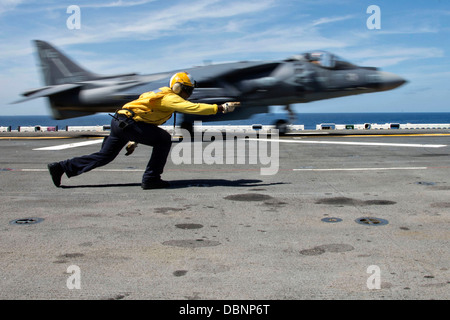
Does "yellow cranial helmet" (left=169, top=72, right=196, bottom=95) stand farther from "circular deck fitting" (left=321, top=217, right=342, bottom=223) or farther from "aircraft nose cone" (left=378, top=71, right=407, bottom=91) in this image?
"aircraft nose cone" (left=378, top=71, right=407, bottom=91)

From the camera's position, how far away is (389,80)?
67.4 ft

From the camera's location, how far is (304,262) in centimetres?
366

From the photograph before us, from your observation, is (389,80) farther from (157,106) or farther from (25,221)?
(25,221)

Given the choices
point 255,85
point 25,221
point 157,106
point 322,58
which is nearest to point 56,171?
point 157,106

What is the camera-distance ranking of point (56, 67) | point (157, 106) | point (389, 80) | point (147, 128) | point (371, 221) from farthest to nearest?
1. point (56, 67)
2. point (389, 80)
3. point (147, 128)
4. point (157, 106)
5. point (371, 221)

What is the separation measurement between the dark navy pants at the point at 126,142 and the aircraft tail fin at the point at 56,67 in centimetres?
1823

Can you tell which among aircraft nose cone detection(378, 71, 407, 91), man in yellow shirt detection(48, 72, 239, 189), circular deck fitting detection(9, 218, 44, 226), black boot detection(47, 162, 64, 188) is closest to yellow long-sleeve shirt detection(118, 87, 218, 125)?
man in yellow shirt detection(48, 72, 239, 189)

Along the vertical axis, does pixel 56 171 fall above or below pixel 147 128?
below

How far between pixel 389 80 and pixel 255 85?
6.40 m

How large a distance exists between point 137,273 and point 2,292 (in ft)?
3.09

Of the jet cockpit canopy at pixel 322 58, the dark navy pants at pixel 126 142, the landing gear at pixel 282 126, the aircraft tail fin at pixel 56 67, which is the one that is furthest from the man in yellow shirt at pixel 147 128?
the aircraft tail fin at pixel 56 67

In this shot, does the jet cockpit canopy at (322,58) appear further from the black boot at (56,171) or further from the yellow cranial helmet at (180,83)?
the black boot at (56,171)

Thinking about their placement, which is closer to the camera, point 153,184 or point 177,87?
point 177,87
